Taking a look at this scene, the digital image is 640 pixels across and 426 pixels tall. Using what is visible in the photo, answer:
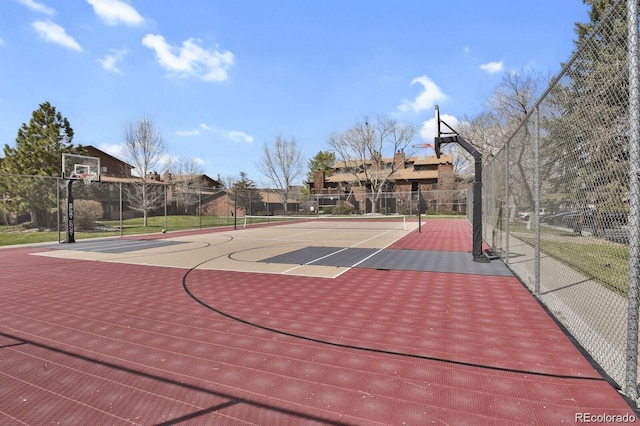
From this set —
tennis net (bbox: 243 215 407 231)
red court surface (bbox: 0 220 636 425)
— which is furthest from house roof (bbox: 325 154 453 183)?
red court surface (bbox: 0 220 636 425)

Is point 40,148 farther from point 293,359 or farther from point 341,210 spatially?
point 341,210

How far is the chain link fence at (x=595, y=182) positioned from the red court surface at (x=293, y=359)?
39cm

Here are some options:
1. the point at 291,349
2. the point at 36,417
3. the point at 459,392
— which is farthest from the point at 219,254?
the point at 459,392

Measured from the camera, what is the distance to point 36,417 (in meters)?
2.65

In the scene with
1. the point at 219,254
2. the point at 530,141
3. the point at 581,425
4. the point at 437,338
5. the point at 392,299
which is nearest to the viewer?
the point at 581,425

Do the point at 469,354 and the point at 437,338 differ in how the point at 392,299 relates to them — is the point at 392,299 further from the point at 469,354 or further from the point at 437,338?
the point at 469,354

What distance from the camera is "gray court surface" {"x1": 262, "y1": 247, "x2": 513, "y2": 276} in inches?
337

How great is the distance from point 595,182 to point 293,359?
3.88 metres

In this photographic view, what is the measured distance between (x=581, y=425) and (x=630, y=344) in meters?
0.81

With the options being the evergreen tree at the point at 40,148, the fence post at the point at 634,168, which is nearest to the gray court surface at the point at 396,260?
the fence post at the point at 634,168

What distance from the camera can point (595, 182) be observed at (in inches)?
157

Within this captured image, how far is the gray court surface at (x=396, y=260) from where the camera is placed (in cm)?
855
